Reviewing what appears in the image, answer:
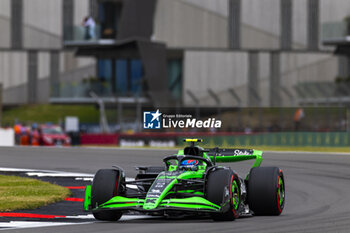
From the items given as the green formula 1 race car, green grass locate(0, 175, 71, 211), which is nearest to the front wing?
the green formula 1 race car

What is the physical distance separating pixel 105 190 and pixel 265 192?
253cm

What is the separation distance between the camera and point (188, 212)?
11.6 m

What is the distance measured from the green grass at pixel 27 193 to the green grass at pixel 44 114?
155ft

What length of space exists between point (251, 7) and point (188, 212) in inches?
2021

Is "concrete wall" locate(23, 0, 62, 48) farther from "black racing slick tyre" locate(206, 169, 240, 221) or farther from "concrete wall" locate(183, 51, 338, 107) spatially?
"black racing slick tyre" locate(206, 169, 240, 221)

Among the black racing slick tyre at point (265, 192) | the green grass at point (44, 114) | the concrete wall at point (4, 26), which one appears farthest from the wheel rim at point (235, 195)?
the concrete wall at point (4, 26)

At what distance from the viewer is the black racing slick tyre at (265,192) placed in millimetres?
12719

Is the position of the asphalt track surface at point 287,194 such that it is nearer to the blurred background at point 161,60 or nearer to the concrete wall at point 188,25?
the blurred background at point 161,60

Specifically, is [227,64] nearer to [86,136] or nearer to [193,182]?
[86,136]

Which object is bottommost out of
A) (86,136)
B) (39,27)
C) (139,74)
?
(86,136)

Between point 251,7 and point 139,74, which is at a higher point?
point 251,7

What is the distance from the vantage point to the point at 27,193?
16.1m

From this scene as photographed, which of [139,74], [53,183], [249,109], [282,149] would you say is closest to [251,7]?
[139,74]

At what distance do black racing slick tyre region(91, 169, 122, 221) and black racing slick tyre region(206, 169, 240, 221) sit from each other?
4.71 feet
